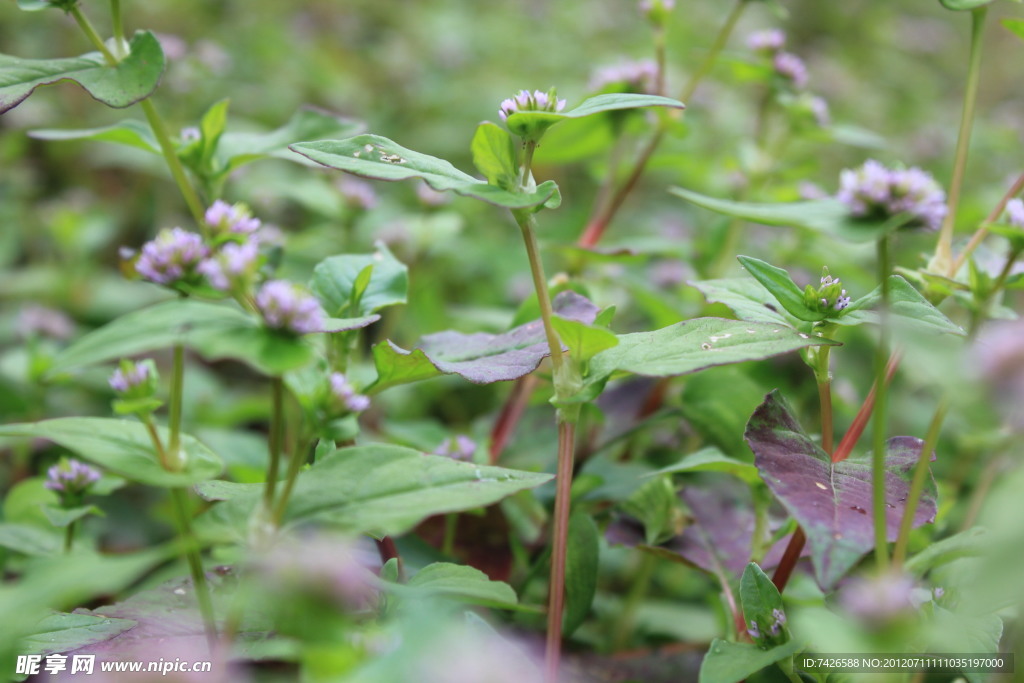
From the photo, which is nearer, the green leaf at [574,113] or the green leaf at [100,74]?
the green leaf at [574,113]

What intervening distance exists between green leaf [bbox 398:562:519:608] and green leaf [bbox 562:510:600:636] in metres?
0.24

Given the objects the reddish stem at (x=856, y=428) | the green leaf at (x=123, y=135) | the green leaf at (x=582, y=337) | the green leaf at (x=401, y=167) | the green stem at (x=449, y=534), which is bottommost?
the green stem at (x=449, y=534)

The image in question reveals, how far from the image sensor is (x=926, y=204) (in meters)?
0.65

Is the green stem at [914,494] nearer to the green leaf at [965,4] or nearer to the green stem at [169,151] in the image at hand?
the green leaf at [965,4]

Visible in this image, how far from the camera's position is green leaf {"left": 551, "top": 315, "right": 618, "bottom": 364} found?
0.80 m

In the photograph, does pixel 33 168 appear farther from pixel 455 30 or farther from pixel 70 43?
pixel 455 30

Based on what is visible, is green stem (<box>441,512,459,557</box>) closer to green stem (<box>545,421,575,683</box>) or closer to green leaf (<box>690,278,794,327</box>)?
green stem (<box>545,421,575,683</box>)

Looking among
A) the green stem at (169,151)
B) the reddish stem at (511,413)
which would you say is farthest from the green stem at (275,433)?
the reddish stem at (511,413)

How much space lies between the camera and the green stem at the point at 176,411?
72 centimetres

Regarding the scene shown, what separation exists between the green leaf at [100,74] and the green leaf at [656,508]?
856 millimetres

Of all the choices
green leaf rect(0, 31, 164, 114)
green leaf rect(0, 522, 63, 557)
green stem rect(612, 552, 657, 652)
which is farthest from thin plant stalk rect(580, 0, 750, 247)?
green leaf rect(0, 522, 63, 557)

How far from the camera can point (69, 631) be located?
0.87 m

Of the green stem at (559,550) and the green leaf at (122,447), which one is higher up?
the green leaf at (122,447)

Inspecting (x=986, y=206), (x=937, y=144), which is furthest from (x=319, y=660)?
(x=937, y=144)
